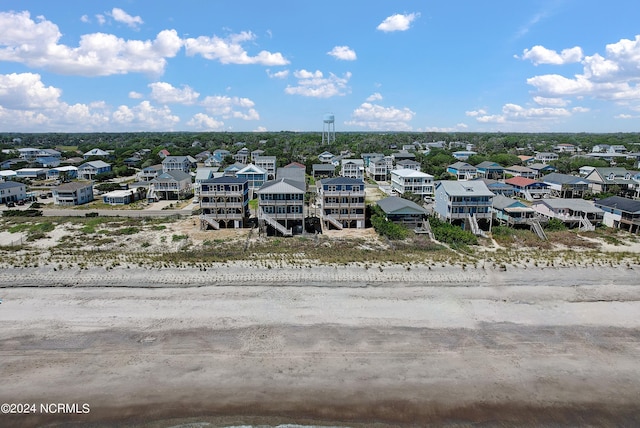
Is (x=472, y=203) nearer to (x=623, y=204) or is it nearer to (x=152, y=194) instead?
(x=623, y=204)

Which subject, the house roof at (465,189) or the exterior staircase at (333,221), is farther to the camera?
the exterior staircase at (333,221)

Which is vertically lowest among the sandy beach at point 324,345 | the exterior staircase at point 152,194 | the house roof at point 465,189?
the sandy beach at point 324,345

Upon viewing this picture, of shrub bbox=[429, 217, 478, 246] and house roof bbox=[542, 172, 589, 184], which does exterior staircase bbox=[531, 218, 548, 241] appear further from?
house roof bbox=[542, 172, 589, 184]

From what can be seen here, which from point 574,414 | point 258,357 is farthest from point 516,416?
point 258,357

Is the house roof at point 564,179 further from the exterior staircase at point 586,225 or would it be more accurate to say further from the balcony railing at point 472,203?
the balcony railing at point 472,203

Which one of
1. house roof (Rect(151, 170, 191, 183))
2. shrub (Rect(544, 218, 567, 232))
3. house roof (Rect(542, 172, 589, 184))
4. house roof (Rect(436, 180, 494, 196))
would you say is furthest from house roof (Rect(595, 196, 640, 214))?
house roof (Rect(151, 170, 191, 183))

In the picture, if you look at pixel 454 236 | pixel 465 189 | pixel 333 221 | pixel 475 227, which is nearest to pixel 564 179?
pixel 465 189

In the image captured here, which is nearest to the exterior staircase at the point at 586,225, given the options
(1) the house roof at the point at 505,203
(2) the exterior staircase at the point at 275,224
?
(1) the house roof at the point at 505,203
